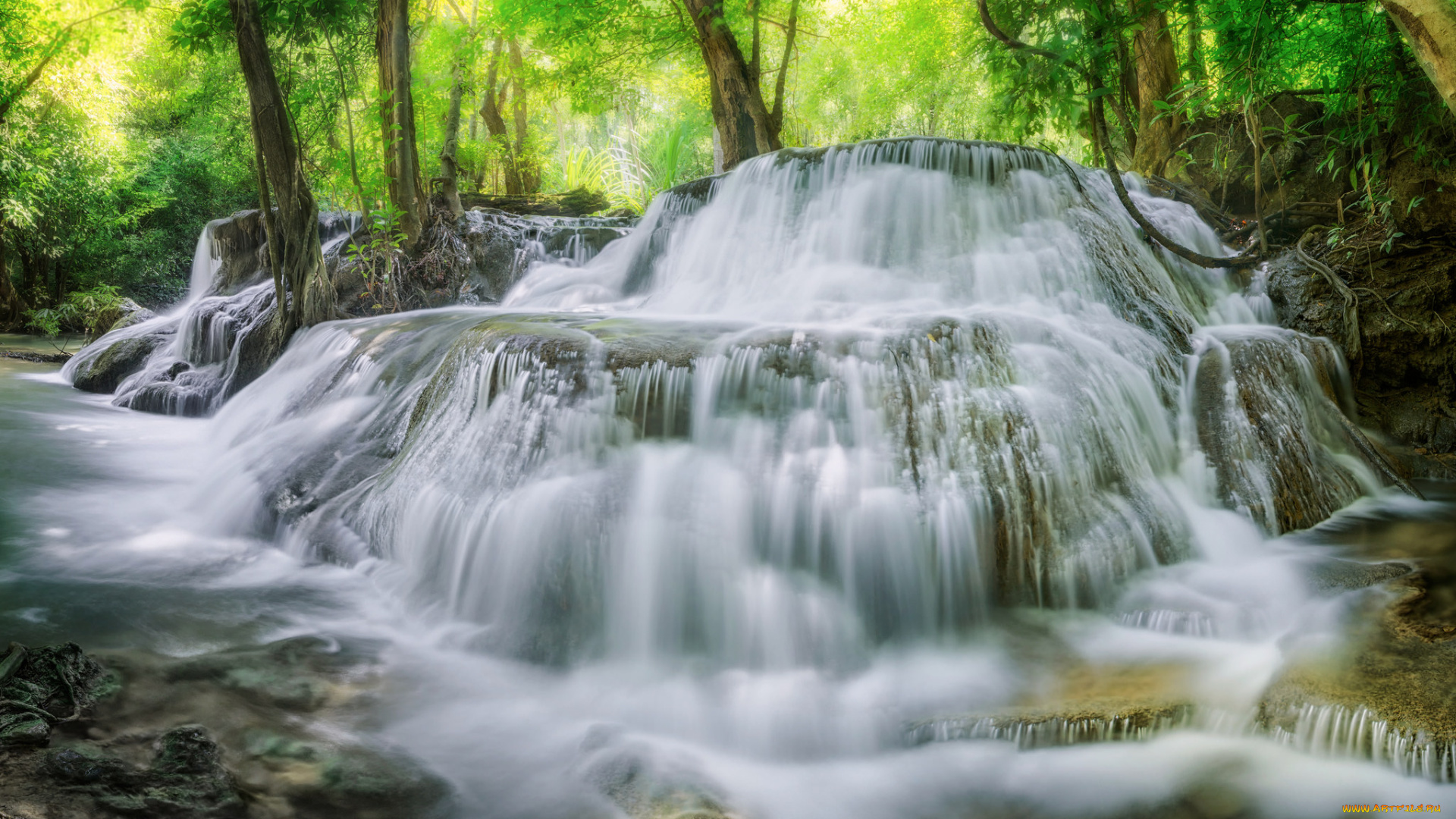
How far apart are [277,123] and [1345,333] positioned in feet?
28.1

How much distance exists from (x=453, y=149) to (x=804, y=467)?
816 cm

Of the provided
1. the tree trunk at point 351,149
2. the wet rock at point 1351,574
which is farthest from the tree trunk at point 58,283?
the wet rock at point 1351,574

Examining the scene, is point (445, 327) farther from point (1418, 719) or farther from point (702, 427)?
point (1418, 719)

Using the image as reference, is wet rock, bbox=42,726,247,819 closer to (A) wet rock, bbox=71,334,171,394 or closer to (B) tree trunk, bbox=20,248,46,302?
(A) wet rock, bbox=71,334,171,394

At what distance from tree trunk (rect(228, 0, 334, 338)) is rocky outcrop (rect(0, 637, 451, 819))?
538cm

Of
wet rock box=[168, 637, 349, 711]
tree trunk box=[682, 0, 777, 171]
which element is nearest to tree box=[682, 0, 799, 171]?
tree trunk box=[682, 0, 777, 171]

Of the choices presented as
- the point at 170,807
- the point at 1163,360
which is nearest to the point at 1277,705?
the point at 1163,360

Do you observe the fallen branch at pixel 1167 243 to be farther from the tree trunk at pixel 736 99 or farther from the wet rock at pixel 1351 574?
the tree trunk at pixel 736 99

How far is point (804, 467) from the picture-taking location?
134 inches

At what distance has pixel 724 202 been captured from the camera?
24.4ft

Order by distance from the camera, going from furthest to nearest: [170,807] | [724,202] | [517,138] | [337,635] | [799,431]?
[517,138] → [724,202] → [799,431] → [337,635] → [170,807]

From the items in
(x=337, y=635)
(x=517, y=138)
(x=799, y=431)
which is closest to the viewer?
(x=337, y=635)

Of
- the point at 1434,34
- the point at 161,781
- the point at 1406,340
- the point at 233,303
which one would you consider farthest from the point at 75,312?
the point at 1406,340

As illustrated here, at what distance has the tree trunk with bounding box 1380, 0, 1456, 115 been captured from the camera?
331 centimetres
